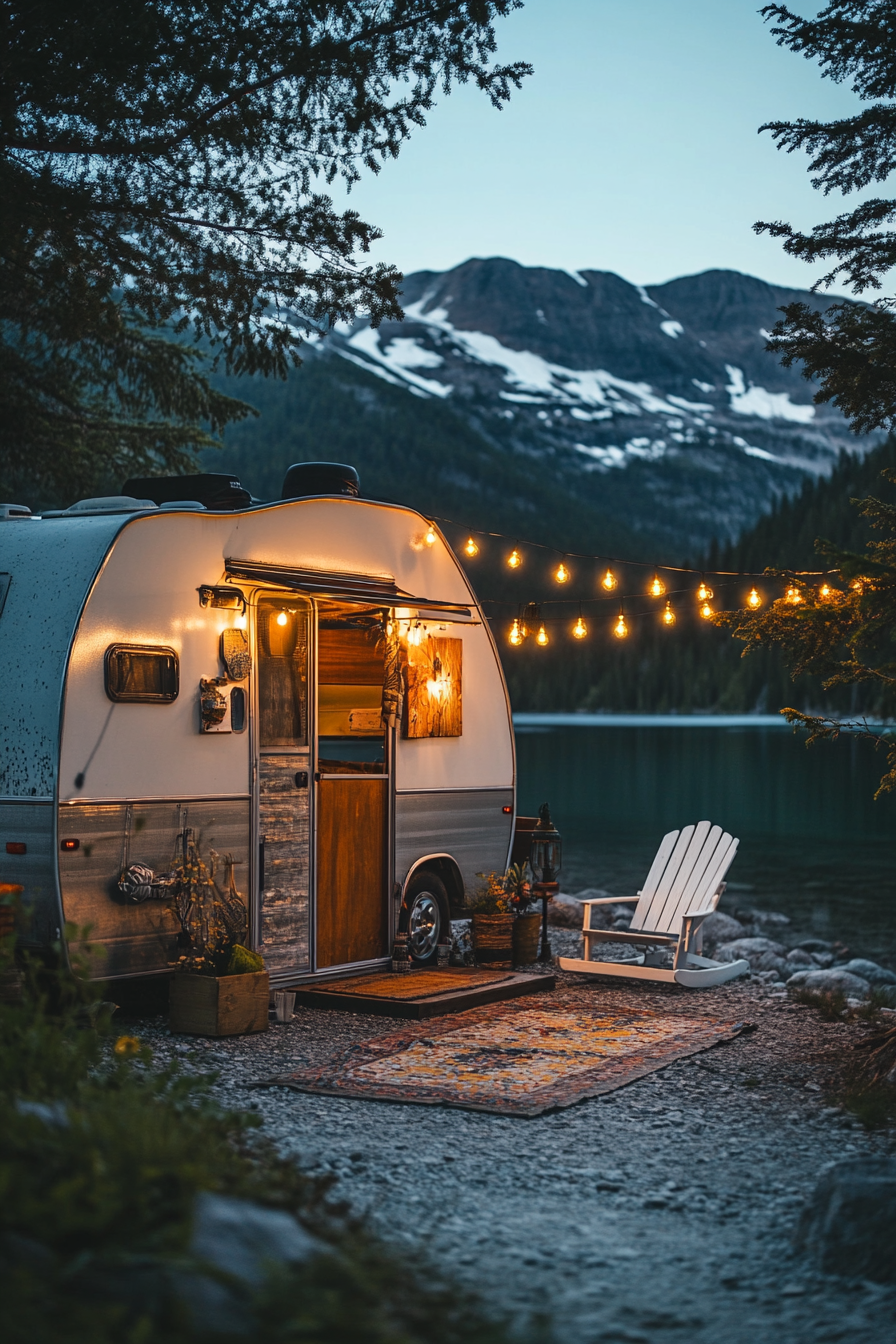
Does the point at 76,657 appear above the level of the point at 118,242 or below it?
below

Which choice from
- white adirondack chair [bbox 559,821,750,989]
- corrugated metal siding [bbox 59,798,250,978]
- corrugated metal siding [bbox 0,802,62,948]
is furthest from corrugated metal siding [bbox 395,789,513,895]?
corrugated metal siding [bbox 0,802,62,948]

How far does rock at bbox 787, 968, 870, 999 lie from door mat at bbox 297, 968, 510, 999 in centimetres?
345

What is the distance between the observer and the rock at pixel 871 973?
46.7 ft

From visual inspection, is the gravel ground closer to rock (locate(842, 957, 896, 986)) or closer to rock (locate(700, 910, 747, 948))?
rock (locate(842, 957, 896, 986))

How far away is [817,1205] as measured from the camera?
471 cm

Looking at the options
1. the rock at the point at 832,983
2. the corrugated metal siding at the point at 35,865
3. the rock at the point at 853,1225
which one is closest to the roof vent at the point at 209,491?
the corrugated metal siding at the point at 35,865

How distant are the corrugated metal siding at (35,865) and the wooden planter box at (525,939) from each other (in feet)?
14.6

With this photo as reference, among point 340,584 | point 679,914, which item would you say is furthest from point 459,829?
point 340,584

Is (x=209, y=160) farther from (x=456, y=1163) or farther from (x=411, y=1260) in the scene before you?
(x=411, y=1260)

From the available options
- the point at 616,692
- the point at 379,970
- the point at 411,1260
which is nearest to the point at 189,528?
the point at 379,970

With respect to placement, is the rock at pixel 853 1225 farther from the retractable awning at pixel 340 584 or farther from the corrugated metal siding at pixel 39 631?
the retractable awning at pixel 340 584

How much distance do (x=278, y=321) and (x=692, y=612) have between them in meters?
92.6

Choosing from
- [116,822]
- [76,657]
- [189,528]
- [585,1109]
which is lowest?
[585,1109]

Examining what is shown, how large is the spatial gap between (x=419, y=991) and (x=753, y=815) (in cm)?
3229
